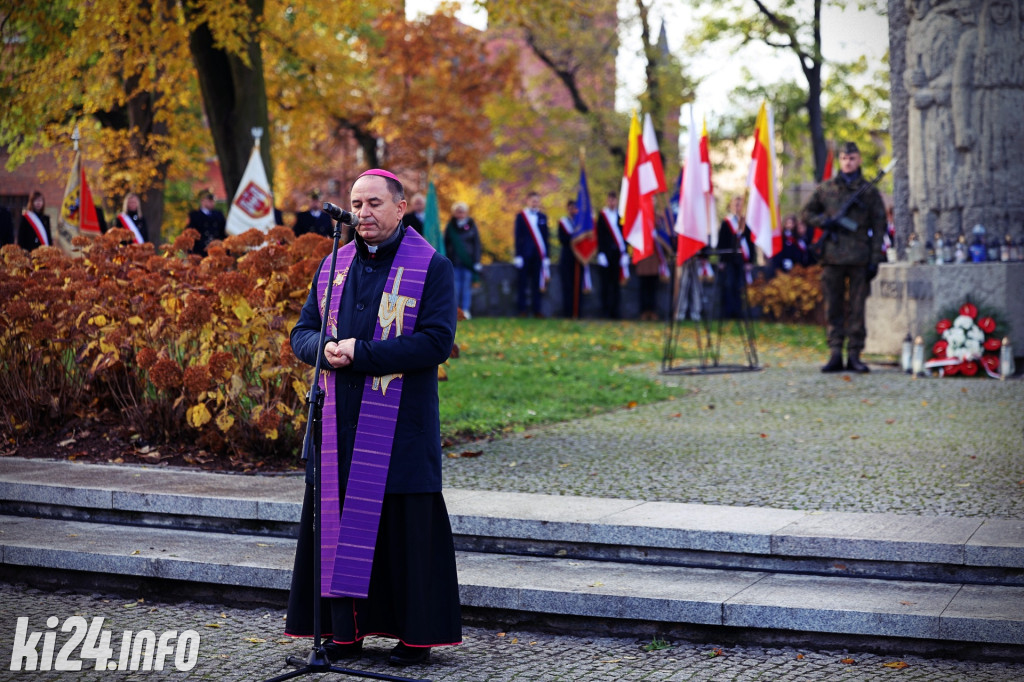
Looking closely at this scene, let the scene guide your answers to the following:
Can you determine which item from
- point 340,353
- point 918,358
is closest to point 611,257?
point 918,358

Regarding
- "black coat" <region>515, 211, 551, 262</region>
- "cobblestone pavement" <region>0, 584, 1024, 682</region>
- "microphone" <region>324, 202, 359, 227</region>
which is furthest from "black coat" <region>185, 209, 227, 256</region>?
"microphone" <region>324, 202, 359, 227</region>

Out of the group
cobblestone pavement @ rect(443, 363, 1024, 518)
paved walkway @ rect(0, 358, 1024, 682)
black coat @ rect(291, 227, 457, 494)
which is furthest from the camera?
cobblestone pavement @ rect(443, 363, 1024, 518)

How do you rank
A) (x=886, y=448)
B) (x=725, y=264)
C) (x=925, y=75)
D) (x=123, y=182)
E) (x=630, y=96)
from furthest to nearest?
(x=630, y=96) < (x=725, y=264) < (x=123, y=182) < (x=925, y=75) < (x=886, y=448)

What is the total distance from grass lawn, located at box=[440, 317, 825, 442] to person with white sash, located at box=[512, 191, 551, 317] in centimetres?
143

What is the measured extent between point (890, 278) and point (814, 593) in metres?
10.1

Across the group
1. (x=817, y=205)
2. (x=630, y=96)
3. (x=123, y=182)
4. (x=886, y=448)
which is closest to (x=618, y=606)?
(x=886, y=448)

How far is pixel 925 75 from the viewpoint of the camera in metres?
14.1

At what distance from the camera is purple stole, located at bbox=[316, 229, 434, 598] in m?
4.66

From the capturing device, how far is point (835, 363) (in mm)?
13422

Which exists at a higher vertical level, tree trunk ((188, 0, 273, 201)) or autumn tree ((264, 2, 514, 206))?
autumn tree ((264, 2, 514, 206))

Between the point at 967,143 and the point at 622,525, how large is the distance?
31.8ft

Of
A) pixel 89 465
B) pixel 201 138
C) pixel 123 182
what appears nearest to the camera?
pixel 89 465

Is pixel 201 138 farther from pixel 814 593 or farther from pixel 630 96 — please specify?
pixel 814 593

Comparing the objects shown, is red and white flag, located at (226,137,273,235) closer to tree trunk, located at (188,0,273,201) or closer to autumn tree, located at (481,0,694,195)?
tree trunk, located at (188,0,273,201)
